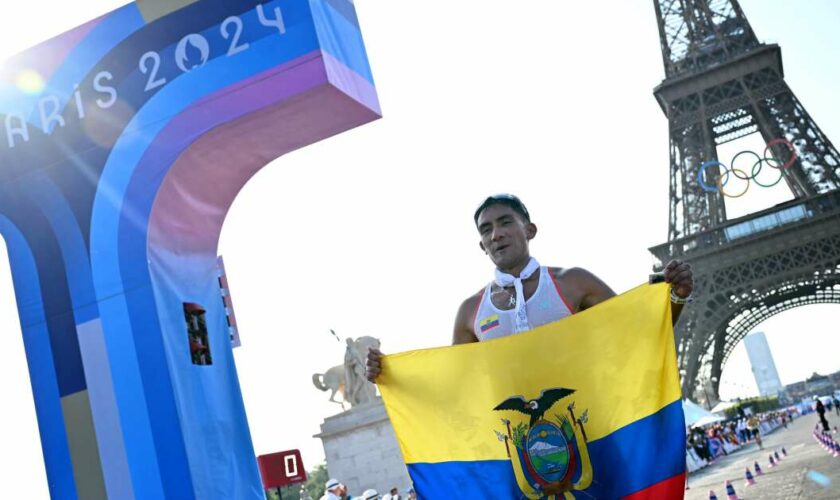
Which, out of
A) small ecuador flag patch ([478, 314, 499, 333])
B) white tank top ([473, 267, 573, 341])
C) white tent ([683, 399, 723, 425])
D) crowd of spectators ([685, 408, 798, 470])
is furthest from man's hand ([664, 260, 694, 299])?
white tent ([683, 399, 723, 425])

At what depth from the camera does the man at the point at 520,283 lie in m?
3.99

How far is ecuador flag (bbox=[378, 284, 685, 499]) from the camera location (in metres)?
A: 3.64

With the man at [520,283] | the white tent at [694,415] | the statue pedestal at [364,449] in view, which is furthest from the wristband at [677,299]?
the white tent at [694,415]

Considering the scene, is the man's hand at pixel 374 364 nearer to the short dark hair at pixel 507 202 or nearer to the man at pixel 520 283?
the man at pixel 520 283

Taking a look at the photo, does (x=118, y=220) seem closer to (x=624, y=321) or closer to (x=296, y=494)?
(x=624, y=321)

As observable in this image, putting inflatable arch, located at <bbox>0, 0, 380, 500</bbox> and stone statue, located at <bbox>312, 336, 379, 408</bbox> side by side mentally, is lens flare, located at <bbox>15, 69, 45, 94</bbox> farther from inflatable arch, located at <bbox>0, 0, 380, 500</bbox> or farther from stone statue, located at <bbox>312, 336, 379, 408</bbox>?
stone statue, located at <bbox>312, 336, 379, 408</bbox>

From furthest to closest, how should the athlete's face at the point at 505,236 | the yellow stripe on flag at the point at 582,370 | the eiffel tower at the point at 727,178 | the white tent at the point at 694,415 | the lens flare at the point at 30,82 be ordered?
the eiffel tower at the point at 727,178 < the white tent at the point at 694,415 < the lens flare at the point at 30,82 < the athlete's face at the point at 505,236 < the yellow stripe on flag at the point at 582,370

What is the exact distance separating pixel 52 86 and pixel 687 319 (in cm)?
4433

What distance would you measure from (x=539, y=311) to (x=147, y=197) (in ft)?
8.07

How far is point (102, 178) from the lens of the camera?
18.1ft

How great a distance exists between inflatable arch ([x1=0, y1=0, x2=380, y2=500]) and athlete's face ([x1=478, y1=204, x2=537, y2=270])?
1.56 m

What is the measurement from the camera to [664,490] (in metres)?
3.63

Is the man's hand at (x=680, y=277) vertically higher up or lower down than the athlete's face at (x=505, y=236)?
lower down

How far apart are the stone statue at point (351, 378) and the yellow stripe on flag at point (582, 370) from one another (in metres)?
22.9
